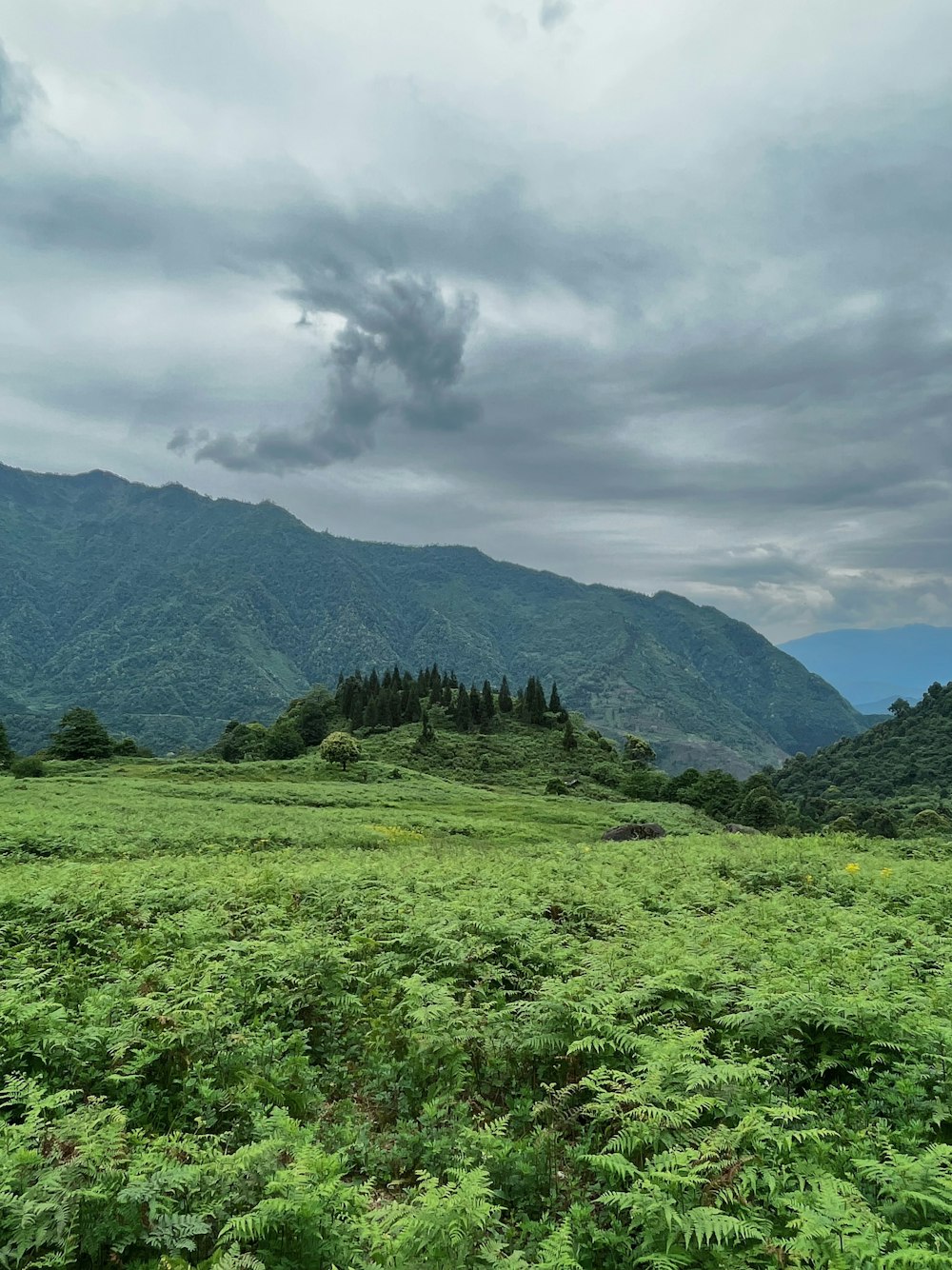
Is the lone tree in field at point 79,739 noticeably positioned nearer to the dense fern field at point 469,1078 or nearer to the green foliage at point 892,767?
the dense fern field at point 469,1078

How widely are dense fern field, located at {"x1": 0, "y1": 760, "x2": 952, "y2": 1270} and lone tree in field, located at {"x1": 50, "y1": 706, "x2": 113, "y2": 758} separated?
93454 mm

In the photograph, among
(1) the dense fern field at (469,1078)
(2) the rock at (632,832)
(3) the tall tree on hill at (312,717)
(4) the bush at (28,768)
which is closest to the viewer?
(1) the dense fern field at (469,1078)

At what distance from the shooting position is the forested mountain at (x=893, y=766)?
15750cm

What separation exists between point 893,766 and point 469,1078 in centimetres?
20101

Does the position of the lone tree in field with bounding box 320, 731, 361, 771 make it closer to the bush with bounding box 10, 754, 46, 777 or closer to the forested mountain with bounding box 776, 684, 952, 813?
the bush with bounding box 10, 754, 46, 777

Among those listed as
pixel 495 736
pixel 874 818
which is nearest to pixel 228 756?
pixel 495 736

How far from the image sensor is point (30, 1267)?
16.5 feet

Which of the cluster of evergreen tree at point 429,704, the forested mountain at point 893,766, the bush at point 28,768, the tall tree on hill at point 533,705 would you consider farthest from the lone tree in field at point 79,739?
the forested mountain at point 893,766

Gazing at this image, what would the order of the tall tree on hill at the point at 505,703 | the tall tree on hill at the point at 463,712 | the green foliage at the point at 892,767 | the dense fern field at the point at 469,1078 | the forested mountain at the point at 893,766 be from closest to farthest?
the dense fern field at the point at 469,1078, the tall tree on hill at the point at 463,712, the tall tree on hill at the point at 505,703, the green foliage at the point at 892,767, the forested mountain at the point at 893,766

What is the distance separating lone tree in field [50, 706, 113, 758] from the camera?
95.6 metres

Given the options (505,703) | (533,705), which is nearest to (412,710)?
(505,703)

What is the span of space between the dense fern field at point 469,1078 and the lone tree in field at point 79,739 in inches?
3679

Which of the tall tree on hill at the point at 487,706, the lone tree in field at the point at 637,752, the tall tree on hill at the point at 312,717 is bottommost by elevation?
the tall tree on hill at the point at 312,717

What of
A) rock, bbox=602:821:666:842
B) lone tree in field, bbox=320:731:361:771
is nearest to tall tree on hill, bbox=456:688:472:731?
lone tree in field, bbox=320:731:361:771
